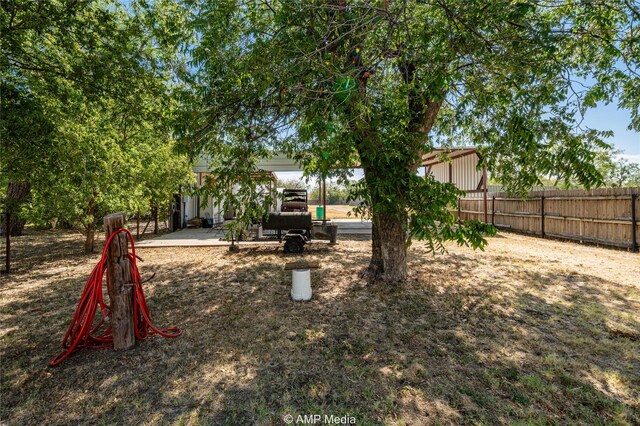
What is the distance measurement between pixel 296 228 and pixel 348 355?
5.69 m

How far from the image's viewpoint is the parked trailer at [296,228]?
8102 mm

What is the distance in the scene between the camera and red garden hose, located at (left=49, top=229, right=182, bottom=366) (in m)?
2.87

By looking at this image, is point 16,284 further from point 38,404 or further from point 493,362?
point 493,362

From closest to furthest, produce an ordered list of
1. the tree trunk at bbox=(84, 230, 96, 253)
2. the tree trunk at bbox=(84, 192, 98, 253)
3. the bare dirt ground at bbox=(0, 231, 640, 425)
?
the bare dirt ground at bbox=(0, 231, 640, 425) < the tree trunk at bbox=(84, 192, 98, 253) < the tree trunk at bbox=(84, 230, 96, 253)

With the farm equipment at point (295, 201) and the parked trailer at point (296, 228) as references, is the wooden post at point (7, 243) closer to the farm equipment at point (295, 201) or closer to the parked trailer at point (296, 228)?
the parked trailer at point (296, 228)

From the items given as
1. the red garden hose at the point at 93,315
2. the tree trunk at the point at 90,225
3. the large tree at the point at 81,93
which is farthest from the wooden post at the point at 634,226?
the tree trunk at the point at 90,225

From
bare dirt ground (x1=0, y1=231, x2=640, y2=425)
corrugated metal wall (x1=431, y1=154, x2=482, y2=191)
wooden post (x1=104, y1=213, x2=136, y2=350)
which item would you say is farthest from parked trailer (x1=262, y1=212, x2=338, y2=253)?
corrugated metal wall (x1=431, y1=154, x2=482, y2=191)

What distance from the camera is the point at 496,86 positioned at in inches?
166

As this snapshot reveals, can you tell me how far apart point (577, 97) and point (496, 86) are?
3.26 ft

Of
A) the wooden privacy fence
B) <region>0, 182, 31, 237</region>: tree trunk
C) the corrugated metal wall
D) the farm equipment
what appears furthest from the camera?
the farm equipment

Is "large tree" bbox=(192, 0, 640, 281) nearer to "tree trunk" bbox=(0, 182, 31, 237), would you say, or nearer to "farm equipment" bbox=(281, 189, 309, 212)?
"tree trunk" bbox=(0, 182, 31, 237)

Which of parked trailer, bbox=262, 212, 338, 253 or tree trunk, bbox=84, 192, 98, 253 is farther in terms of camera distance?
parked trailer, bbox=262, 212, 338, 253

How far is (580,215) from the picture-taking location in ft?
31.6

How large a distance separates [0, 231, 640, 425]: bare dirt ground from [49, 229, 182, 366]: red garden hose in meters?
0.11
